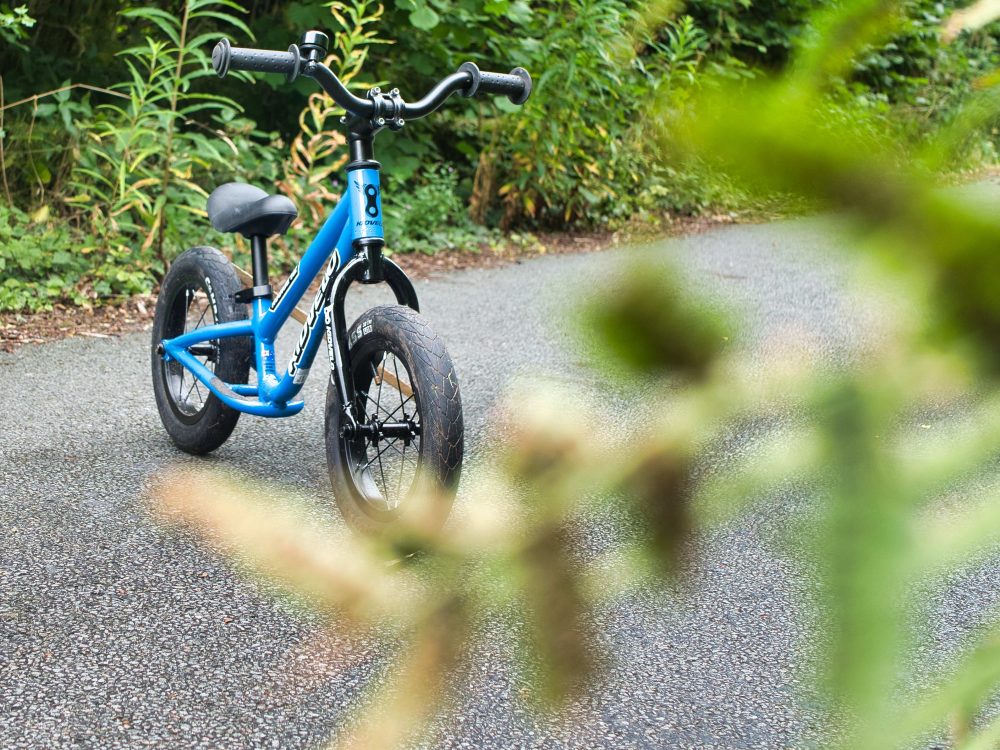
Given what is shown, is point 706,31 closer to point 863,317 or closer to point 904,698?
point 863,317

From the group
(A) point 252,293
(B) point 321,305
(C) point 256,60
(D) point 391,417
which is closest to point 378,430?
(D) point 391,417

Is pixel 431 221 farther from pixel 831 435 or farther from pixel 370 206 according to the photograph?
pixel 831 435

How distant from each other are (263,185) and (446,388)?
382 centimetres

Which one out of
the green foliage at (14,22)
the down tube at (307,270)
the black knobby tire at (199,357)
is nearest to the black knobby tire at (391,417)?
the down tube at (307,270)

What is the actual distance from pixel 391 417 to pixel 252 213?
0.64 meters

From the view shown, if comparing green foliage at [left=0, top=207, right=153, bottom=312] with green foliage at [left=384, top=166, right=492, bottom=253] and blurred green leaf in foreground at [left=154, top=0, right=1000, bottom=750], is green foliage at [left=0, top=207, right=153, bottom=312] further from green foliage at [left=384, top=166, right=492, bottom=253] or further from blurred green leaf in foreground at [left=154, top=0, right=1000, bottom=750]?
blurred green leaf in foreground at [left=154, top=0, right=1000, bottom=750]

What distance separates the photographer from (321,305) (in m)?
2.28

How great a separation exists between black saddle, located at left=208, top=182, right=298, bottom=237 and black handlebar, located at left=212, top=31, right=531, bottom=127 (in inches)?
19.6

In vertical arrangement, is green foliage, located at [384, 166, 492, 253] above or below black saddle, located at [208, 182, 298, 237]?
below

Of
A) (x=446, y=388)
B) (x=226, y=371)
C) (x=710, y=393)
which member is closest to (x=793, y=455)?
(x=710, y=393)

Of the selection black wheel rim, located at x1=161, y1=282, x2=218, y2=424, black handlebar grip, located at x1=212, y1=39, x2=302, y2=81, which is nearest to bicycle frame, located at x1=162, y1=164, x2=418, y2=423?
black wheel rim, located at x1=161, y1=282, x2=218, y2=424

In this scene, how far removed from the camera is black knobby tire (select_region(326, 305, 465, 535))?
6.50 ft

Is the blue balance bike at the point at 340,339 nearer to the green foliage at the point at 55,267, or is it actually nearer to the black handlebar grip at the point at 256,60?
the black handlebar grip at the point at 256,60

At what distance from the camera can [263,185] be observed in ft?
18.1
